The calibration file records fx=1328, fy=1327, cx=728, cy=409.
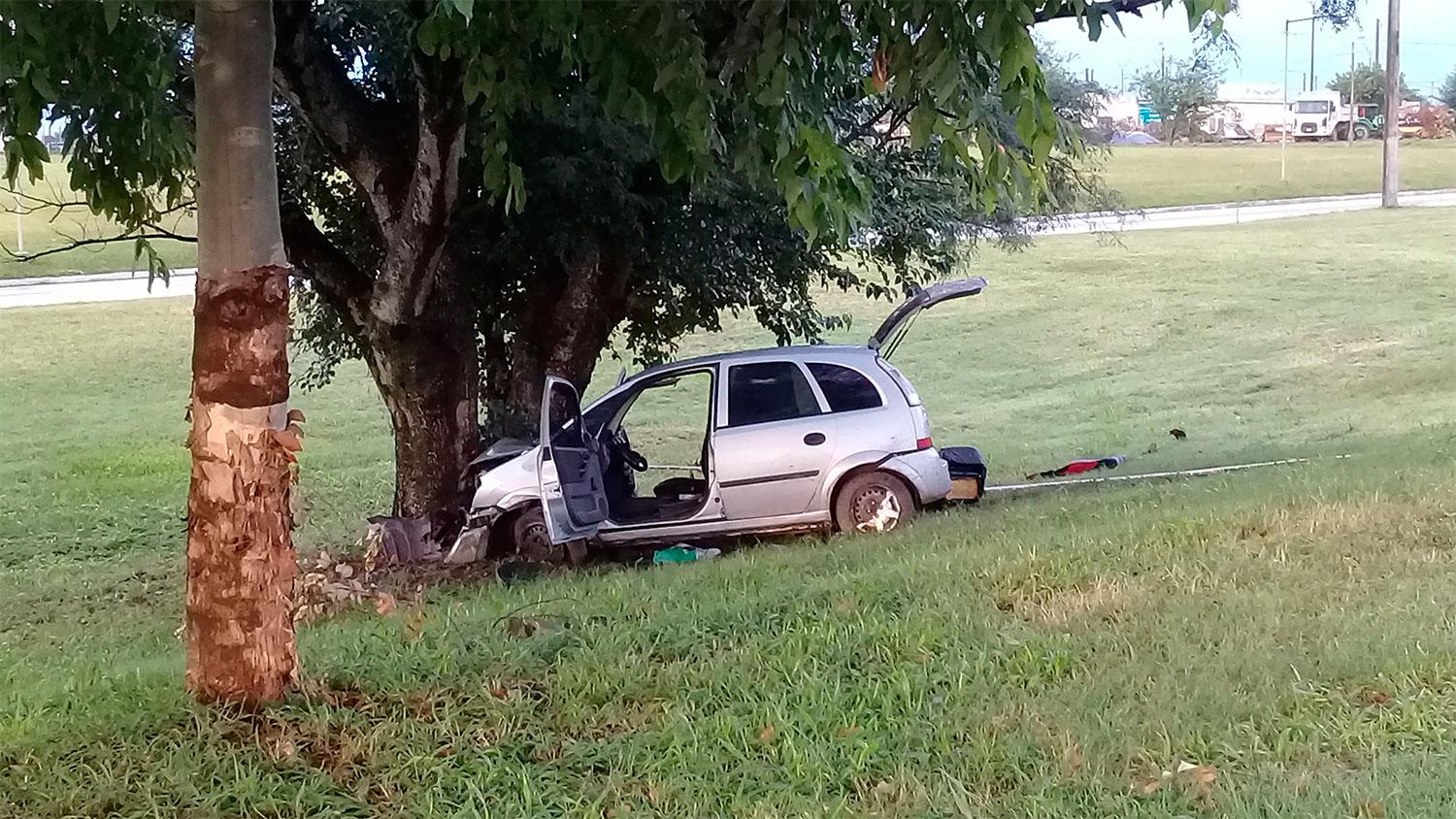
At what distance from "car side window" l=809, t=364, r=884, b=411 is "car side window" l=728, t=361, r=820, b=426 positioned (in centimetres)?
15

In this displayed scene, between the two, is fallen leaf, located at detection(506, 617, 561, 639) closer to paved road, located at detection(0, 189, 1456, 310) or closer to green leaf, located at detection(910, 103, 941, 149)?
green leaf, located at detection(910, 103, 941, 149)

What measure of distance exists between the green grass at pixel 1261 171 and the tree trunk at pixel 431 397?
41.1 metres

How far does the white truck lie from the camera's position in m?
74.8

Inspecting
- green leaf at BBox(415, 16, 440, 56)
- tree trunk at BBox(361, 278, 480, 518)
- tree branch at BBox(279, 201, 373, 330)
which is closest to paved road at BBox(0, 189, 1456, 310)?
tree trunk at BBox(361, 278, 480, 518)

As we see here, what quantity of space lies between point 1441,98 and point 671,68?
8376 cm

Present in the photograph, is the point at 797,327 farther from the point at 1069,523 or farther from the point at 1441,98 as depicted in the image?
the point at 1441,98

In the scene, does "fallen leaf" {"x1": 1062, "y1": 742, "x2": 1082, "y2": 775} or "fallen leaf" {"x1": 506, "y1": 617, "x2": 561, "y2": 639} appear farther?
"fallen leaf" {"x1": 506, "y1": 617, "x2": 561, "y2": 639}

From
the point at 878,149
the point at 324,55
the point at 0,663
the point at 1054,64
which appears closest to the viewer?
the point at 0,663

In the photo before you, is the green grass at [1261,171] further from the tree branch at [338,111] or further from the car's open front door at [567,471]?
the tree branch at [338,111]

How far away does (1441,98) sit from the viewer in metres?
76.2

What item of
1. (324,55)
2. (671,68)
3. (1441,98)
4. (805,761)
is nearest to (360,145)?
(324,55)

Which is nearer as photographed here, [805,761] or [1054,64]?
→ [805,761]

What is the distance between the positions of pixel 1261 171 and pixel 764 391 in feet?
194

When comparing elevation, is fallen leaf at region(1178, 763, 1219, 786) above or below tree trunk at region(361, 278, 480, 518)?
below
